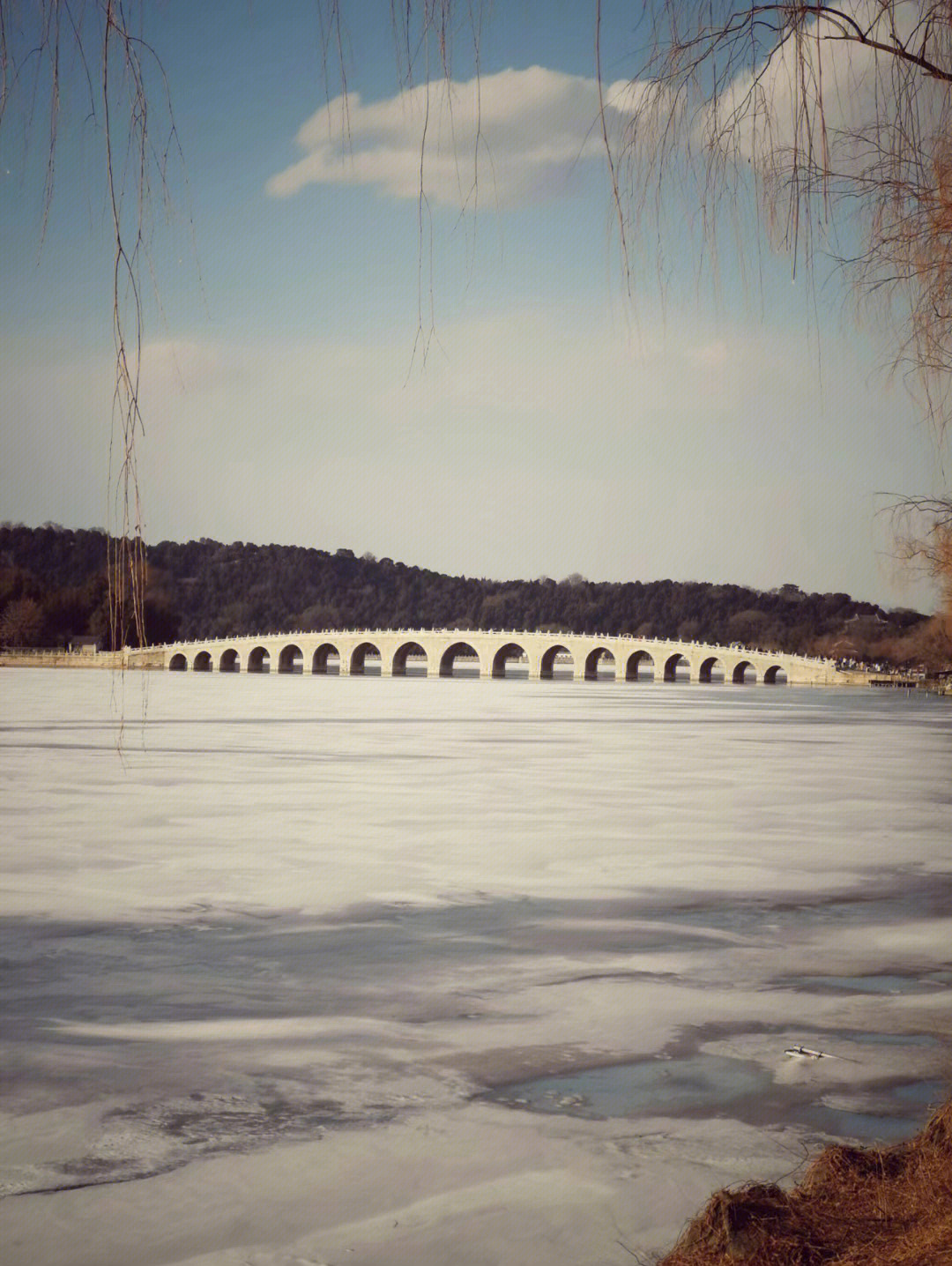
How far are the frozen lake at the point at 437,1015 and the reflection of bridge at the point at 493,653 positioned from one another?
9822cm

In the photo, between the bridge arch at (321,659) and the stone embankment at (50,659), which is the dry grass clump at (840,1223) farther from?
the bridge arch at (321,659)

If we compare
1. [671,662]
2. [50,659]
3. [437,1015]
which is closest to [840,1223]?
[437,1015]

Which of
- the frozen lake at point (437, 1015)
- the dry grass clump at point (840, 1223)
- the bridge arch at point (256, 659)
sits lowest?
the frozen lake at point (437, 1015)

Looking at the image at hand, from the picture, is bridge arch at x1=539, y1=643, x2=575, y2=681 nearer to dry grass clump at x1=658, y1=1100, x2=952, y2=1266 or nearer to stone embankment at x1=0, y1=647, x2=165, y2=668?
stone embankment at x1=0, y1=647, x2=165, y2=668

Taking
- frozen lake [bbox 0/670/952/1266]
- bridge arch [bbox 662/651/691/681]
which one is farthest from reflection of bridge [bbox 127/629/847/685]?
frozen lake [bbox 0/670/952/1266]

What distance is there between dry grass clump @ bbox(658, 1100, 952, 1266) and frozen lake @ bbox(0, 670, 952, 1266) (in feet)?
3.22

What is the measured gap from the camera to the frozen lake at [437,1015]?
16.0 ft

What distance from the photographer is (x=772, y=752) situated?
3048cm

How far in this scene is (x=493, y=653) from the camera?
11925 centimetres

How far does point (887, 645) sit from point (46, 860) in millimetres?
135466

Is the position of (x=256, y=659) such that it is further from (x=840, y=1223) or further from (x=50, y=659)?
(x=840, y=1223)

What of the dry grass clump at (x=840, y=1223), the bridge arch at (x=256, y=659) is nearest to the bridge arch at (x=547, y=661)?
the bridge arch at (x=256, y=659)

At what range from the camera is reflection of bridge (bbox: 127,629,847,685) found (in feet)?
378

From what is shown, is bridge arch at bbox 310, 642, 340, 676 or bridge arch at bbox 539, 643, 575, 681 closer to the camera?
bridge arch at bbox 539, 643, 575, 681
